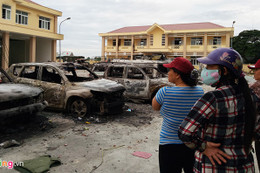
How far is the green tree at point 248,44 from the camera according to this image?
145ft

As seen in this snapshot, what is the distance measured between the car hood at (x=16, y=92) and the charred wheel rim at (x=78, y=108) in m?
1.29

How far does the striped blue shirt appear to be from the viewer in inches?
89.5

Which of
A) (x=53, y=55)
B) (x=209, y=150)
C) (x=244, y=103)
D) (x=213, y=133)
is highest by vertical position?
(x=53, y=55)

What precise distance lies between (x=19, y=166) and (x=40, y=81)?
3896 mm

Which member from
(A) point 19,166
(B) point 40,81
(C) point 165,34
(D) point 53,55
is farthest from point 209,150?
(C) point 165,34

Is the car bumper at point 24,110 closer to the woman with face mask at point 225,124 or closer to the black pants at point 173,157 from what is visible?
the black pants at point 173,157

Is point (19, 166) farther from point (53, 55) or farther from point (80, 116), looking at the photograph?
point (53, 55)

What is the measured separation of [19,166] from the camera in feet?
11.8

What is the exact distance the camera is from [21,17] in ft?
87.9

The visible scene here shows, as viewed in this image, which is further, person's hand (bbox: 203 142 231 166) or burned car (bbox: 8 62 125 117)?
burned car (bbox: 8 62 125 117)

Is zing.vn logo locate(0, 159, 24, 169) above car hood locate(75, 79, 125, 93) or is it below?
below

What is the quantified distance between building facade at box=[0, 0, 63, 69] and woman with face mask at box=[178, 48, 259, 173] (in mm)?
26101

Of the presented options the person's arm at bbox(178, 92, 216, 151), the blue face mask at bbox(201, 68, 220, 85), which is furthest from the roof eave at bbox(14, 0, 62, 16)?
the person's arm at bbox(178, 92, 216, 151)

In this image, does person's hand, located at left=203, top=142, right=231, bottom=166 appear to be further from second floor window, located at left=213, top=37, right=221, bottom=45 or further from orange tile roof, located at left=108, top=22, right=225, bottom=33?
second floor window, located at left=213, top=37, right=221, bottom=45
